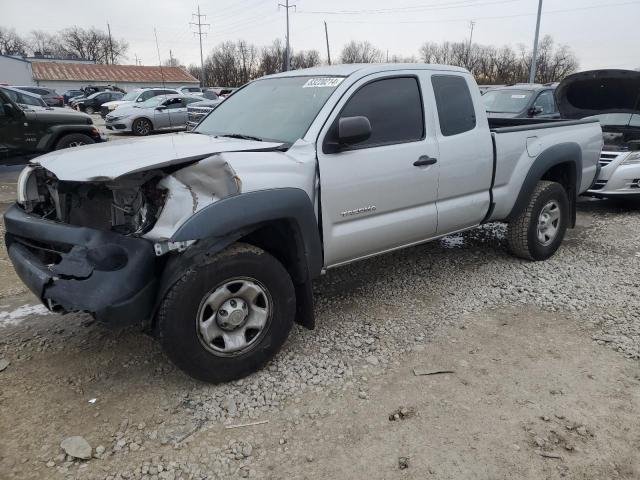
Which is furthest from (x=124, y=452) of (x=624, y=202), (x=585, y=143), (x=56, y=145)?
(x=56, y=145)

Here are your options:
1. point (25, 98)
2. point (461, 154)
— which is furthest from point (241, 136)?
point (25, 98)

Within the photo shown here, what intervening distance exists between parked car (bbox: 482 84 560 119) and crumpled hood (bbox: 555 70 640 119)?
5.39 ft

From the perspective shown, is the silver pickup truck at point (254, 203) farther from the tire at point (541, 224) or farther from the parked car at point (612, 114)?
the parked car at point (612, 114)

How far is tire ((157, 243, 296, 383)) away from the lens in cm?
268

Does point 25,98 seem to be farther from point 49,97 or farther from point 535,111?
point 535,111

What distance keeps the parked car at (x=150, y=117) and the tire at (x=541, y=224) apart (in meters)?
15.7

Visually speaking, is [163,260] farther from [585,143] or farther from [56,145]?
[56,145]

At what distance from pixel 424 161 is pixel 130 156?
211cm

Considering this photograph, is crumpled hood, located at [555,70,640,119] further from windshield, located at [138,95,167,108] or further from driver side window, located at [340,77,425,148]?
windshield, located at [138,95,167,108]

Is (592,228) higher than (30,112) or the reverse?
the reverse

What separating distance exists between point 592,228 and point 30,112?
32.6 ft

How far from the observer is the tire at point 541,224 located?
4875 millimetres

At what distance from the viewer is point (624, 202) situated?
25.2 ft

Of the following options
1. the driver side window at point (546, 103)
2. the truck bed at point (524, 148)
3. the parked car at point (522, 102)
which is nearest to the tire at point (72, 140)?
the parked car at point (522, 102)
